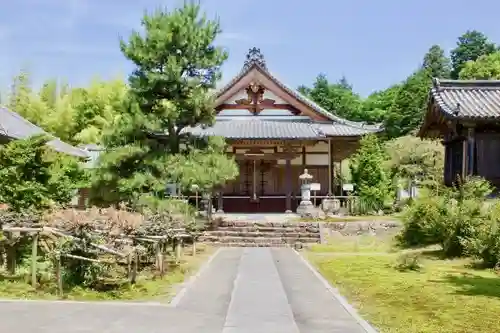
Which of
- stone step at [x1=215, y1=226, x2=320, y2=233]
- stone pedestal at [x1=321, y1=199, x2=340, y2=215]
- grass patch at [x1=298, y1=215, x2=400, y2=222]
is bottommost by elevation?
stone step at [x1=215, y1=226, x2=320, y2=233]

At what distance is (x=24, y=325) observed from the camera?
764cm

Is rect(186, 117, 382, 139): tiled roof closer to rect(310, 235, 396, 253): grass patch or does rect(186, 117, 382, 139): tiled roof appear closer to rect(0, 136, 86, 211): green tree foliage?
rect(310, 235, 396, 253): grass patch

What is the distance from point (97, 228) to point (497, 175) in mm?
14856

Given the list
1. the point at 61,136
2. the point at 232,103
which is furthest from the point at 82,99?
the point at 232,103

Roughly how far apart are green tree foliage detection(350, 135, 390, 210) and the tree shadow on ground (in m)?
13.6

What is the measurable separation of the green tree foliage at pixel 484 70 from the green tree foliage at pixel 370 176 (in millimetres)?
25278

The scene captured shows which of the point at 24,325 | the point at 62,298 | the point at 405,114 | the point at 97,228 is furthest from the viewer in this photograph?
the point at 405,114

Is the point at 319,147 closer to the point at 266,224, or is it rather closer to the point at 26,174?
the point at 266,224

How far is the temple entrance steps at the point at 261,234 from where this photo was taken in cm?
2128

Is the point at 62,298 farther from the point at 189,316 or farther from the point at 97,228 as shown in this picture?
the point at 189,316

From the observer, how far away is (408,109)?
5300cm

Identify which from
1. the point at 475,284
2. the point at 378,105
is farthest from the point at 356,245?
the point at 378,105

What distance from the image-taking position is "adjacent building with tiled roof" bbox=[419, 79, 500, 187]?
19.0 meters

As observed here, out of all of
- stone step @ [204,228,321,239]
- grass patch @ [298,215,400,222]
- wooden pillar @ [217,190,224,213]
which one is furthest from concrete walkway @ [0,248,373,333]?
wooden pillar @ [217,190,224,213]
